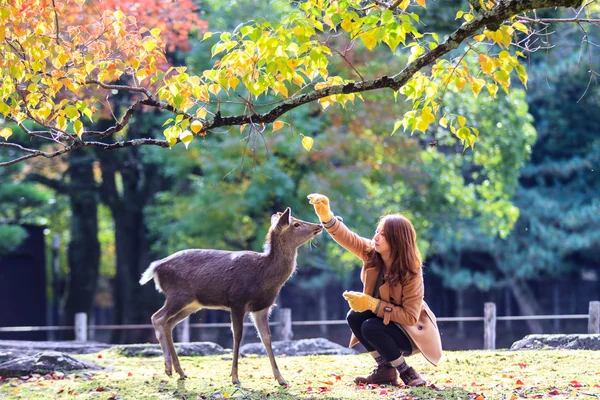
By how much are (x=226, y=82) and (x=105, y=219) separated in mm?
25425

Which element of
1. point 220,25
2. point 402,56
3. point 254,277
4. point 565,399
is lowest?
point 565,399

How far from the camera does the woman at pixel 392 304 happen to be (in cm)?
631

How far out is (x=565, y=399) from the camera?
5.85 m

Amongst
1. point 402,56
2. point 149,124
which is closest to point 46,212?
point 149,124

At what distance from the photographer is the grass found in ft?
20.9

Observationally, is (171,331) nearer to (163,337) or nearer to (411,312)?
(163,337)

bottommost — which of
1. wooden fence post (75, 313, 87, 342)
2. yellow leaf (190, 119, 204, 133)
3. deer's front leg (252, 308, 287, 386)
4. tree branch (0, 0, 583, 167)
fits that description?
wooden fence post (75, 313, 87, 342)

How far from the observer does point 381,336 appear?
6352mm

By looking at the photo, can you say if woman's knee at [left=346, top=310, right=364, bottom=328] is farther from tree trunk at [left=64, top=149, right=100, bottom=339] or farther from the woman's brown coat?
tree trunk at [left=64, top=149, right=100, bottom=339]

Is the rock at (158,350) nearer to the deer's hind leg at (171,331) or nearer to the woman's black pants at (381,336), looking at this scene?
the deer's hind leg at (171,331)

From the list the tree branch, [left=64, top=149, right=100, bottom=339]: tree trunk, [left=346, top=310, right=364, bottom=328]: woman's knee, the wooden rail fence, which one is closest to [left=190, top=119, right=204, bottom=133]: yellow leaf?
the tree branch

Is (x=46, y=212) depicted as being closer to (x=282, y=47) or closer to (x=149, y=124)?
(x=149, y=124)

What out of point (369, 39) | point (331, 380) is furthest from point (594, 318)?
point (369, 39)

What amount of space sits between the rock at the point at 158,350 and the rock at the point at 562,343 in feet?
12.5
